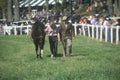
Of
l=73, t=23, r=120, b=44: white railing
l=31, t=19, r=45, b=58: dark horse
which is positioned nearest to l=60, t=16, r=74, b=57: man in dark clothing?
l=31, t=19, r=45, b=58: dark horse

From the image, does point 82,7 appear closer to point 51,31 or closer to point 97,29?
point 97,29

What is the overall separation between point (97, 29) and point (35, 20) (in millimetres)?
12081

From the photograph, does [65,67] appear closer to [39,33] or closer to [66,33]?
[39,33]

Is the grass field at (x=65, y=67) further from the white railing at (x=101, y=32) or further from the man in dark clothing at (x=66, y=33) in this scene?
the white railing at (x=101, y=32)

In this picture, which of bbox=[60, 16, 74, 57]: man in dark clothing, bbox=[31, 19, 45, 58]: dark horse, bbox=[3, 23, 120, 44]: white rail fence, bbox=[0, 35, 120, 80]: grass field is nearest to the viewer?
bbox=[0, 35, 120, 80]: grass field

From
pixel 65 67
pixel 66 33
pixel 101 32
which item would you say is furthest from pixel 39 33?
pixel 101 32

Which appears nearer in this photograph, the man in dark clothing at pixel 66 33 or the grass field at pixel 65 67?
the grass field at pixel 65 67

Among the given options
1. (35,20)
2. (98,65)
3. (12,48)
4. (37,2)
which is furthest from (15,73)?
(37,2)

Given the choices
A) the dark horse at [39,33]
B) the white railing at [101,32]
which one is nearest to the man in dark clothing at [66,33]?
the dark horse at [39,33]

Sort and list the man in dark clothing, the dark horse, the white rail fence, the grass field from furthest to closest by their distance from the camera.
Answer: the white rail fence, the man in dark clothing, the dark horse, the grass field

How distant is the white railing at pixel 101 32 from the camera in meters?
31.1

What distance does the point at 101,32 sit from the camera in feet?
109

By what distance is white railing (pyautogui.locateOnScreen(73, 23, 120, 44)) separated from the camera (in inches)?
1223

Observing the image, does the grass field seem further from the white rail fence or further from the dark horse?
the white rail fence
